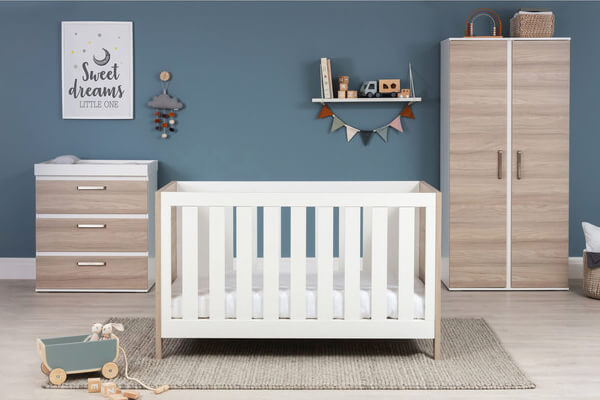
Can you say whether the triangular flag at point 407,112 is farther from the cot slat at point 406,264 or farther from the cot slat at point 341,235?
the cot slat at point 406,264

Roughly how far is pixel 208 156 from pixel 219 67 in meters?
0.56

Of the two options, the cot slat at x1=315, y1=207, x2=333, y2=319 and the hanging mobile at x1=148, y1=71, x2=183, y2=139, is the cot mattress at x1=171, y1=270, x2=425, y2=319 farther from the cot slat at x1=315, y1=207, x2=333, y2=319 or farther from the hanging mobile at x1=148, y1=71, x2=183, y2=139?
the hanging mobile at x1=148, y1=71, x2=183, y2=139

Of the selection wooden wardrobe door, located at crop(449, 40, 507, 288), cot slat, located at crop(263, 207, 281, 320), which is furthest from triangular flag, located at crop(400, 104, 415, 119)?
cot slat, located at crop(263, 207, 281, 320)

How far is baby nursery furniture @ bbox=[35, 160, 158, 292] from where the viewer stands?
4.41 metres

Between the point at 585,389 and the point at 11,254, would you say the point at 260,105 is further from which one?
the point at 585,389

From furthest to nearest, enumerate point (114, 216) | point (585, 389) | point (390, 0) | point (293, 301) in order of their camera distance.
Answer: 1. point (390, 0)
2. point (114, 216)
3. point (293, 301)
4. point (585, 389)

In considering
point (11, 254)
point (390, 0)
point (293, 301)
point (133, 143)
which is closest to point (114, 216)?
point (133, 143)

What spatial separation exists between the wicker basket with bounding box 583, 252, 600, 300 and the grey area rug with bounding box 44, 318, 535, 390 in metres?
1.02

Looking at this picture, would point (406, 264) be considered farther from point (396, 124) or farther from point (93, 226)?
point (93, 226)

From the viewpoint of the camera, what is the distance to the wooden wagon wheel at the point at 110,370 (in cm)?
292

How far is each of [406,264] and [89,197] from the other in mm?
2105

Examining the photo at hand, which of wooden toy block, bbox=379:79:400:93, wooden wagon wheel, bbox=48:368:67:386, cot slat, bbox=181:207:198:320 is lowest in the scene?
wooden wagon wheel, bbox=48:368:67:386

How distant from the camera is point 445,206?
4559 mm

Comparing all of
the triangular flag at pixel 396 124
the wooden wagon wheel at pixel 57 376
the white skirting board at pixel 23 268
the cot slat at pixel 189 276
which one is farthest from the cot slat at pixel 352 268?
the white skirting board at pixel 23 268
